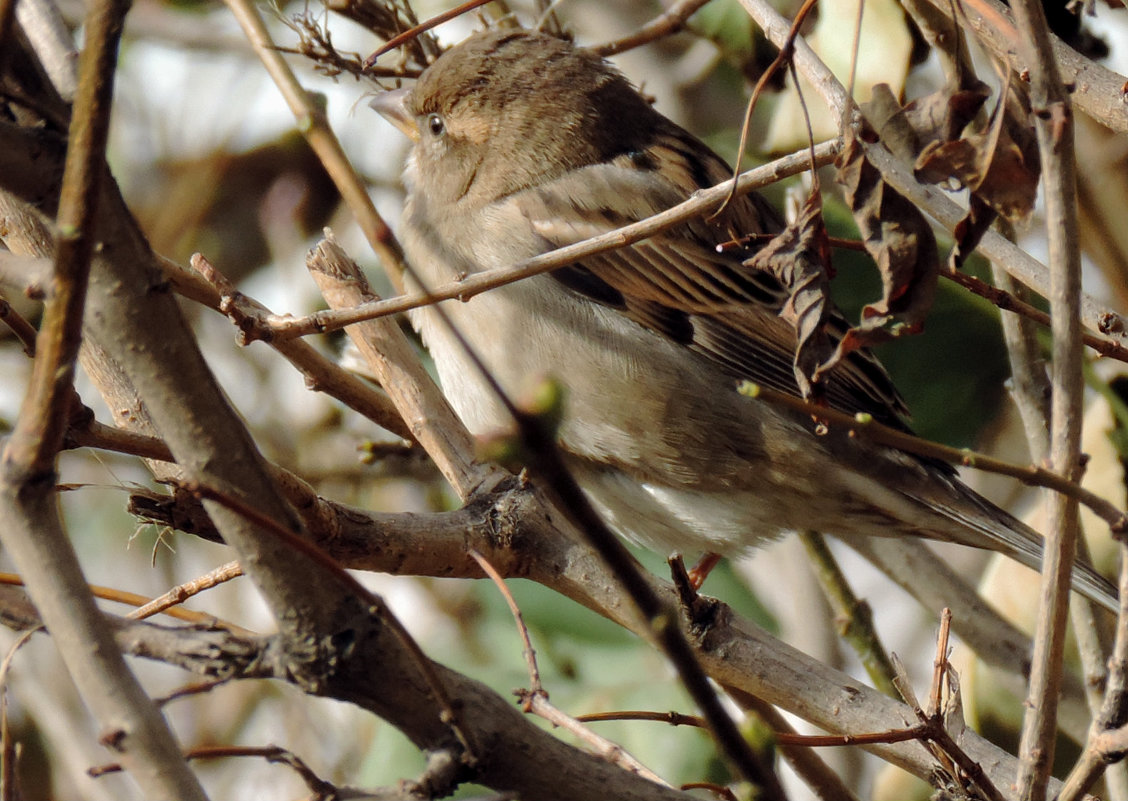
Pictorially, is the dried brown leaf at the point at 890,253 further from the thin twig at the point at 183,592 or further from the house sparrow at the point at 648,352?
the house sparrow at the point at 648,352

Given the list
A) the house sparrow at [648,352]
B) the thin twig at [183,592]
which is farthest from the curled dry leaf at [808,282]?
the house sparrow at [648,352]

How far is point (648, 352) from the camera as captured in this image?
8.00ft

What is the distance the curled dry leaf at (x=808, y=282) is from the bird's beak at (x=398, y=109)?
1.69 meters

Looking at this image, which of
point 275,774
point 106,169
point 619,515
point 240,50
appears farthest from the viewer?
point 240,50

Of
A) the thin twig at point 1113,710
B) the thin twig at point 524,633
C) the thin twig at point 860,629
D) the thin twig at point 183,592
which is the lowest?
the thin twig at point 1113,710

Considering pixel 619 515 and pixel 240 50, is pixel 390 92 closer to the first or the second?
pixel 619 515

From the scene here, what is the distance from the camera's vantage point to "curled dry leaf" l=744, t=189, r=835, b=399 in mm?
1352

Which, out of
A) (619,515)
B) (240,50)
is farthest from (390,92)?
(240,50)

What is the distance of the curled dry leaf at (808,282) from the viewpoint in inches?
53.2

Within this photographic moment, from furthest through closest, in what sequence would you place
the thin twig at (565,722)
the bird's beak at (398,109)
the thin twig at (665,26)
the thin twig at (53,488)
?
the bird's beak at (398,109) < the thin twig at (665,26) < the thin twig at (565,722) < the thin twig at (53,488)

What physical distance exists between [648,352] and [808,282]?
108 cm

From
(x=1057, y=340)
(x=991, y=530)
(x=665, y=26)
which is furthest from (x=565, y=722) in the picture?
(x=665, y=26)

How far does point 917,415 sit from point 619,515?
0.78 metres

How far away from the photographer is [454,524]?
1701 mm
